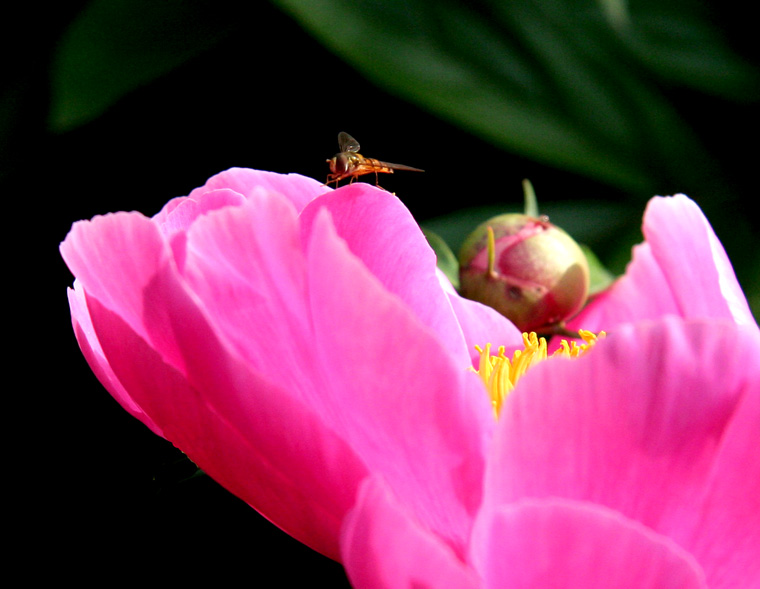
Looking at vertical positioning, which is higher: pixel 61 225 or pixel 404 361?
pixel 404 361

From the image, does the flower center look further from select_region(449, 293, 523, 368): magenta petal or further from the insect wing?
the insect wing

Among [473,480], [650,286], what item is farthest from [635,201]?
[473,480]

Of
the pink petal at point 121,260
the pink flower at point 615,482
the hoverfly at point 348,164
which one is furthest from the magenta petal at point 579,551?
the hoverfly at point 348,164

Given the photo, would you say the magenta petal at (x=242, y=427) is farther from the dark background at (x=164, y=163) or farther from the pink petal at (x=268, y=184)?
the dark background at (x=164, y=163)

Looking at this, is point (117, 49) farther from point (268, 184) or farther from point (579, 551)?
point (579, 551)

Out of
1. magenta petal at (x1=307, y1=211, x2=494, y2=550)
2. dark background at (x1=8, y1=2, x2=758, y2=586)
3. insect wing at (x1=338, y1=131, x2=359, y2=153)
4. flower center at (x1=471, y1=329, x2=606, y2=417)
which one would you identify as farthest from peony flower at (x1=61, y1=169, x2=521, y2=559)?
dark background at (x1=8, y1=2, x2=758, y2=586)

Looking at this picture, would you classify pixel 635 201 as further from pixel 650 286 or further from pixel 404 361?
pixel 404 361

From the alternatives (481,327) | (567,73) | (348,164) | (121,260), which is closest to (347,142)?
(348,164)
